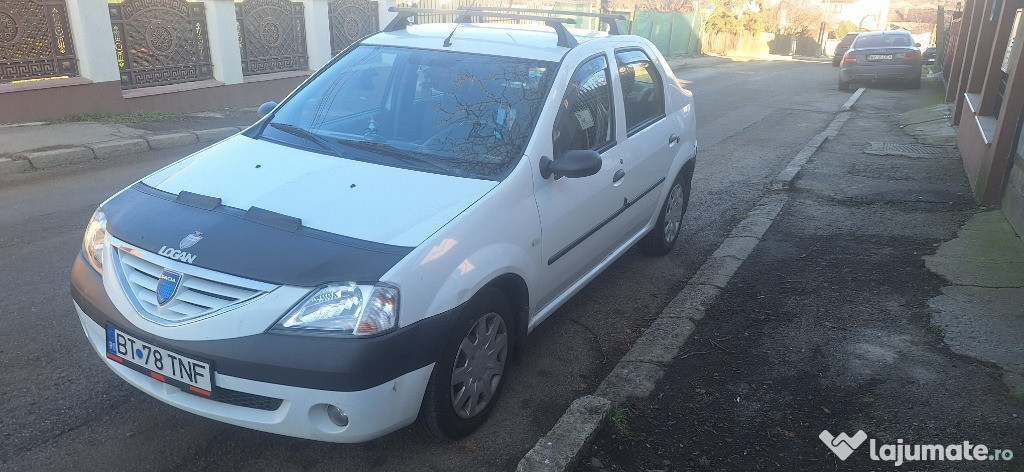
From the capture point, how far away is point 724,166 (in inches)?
370

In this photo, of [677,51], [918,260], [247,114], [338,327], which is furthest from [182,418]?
[677,51]

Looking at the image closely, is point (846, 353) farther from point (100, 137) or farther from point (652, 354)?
point (100, 137)

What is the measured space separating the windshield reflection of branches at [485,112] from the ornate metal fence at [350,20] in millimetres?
11448

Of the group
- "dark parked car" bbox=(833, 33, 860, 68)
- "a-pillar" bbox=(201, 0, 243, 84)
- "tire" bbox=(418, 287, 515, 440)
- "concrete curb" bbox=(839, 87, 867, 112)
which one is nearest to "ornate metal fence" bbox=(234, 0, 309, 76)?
"a-pillar" bbox=(201, 0, 243, 84)

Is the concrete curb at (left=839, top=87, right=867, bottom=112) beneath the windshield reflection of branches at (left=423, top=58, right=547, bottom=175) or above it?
beneath

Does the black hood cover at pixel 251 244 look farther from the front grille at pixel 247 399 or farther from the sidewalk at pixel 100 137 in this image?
the sidewalk at pixel 100 137

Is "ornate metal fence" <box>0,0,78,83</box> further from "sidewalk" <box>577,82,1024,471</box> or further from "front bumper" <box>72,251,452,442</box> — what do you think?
"sidewalk" <box>577,82,1024,471</box>

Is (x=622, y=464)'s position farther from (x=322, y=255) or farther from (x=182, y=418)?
(x=182, y=418)

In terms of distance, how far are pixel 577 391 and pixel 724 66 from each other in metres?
26.4

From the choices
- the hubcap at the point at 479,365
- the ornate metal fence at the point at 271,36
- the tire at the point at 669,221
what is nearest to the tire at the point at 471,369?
the hubcap at the point at 479,365

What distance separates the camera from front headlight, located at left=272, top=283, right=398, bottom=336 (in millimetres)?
2699
